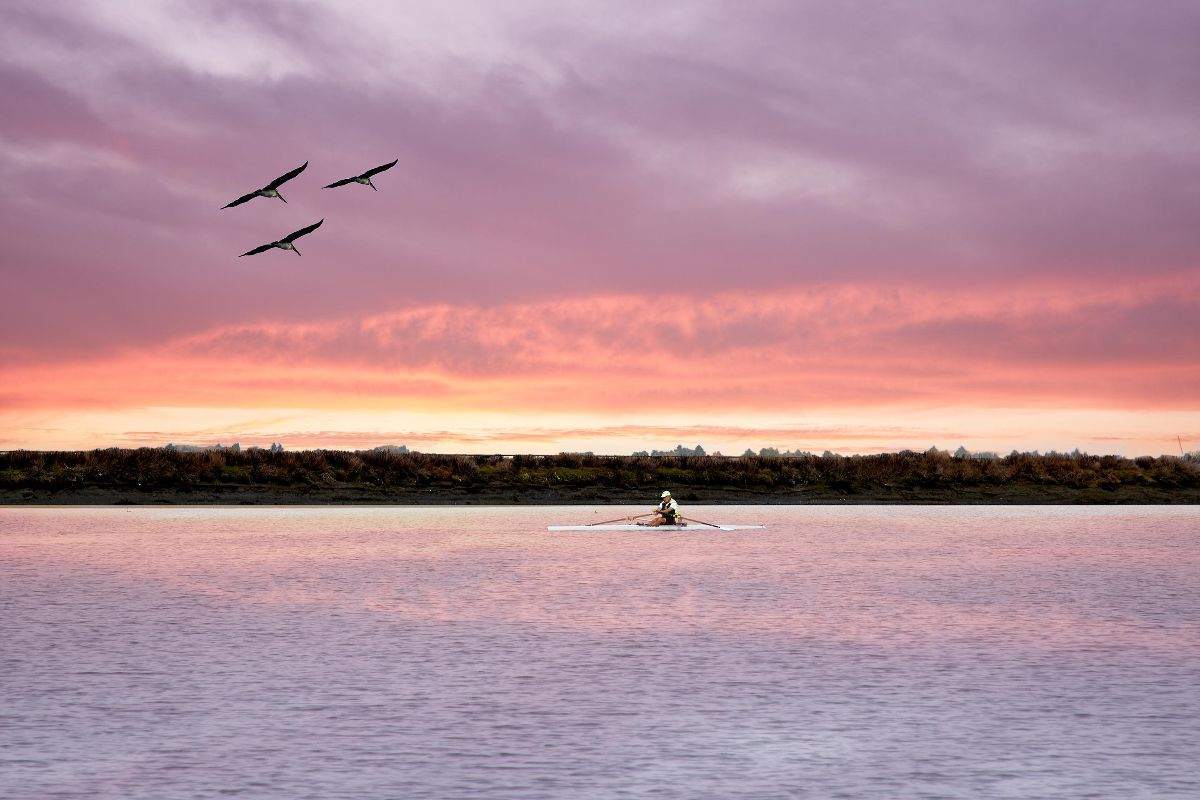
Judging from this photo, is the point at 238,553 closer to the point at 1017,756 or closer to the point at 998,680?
the point at 998,680

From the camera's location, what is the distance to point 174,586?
3322 centimetres

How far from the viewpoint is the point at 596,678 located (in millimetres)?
19219

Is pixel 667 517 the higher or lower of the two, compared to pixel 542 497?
lower

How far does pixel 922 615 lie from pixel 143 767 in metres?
17.6

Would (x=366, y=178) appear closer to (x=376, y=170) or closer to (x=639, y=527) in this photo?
(x=376, y=170)

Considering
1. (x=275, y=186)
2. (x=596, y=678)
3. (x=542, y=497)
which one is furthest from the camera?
(x=542, y=497)

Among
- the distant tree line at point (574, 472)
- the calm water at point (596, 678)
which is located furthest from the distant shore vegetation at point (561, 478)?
the calm water at point (596, 678)

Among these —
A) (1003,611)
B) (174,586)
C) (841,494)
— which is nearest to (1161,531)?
(841,494)

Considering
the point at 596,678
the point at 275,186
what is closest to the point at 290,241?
the point at 275,186

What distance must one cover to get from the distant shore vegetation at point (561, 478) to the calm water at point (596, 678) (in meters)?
42.4

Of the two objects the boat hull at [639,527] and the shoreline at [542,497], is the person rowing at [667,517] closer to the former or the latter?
the boat hull at [639,527]

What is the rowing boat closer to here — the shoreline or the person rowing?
the person rowing

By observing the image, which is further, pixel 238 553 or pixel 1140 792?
pixel 238 553

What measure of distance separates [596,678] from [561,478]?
235 ft
